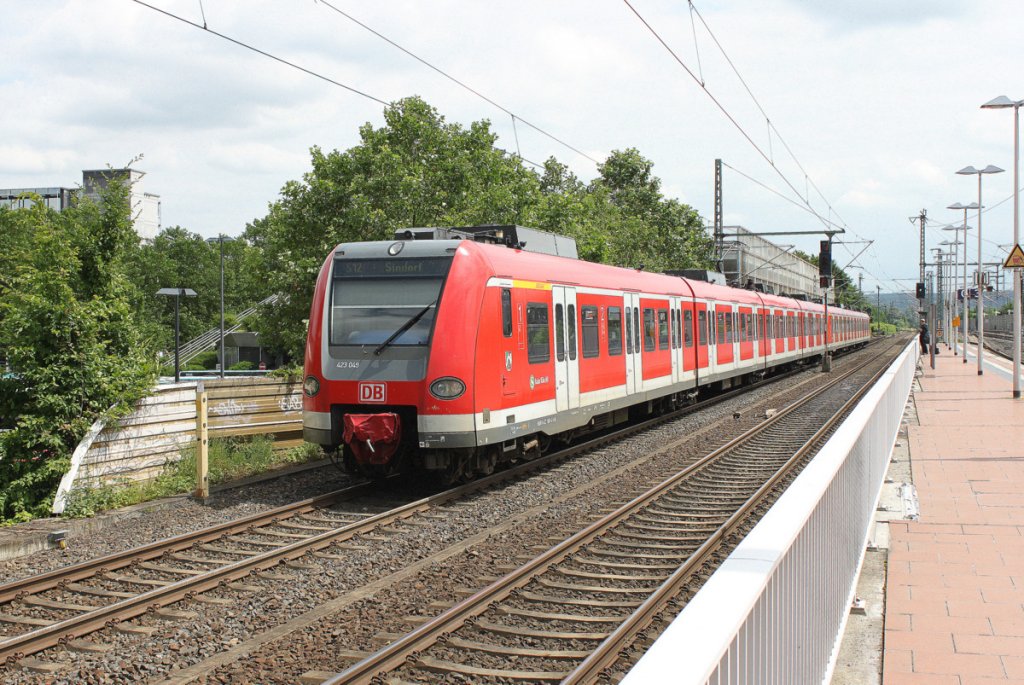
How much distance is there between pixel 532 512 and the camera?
1051 centimetres

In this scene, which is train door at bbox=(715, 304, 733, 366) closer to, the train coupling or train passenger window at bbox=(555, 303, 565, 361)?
train passenger window at bbox=(555, 303, 565, 361)

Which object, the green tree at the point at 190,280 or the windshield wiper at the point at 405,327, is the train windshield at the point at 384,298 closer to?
the windshield wiper at the point at 405,327

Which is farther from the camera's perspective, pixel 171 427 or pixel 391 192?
pixel 391 192

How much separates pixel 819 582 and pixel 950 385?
2642 cm

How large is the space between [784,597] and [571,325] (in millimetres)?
10702

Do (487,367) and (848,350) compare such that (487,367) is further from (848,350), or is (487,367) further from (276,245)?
(848,350)

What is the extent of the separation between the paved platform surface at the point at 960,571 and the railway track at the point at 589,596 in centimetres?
153

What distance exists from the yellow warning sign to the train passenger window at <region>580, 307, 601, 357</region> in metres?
11.6

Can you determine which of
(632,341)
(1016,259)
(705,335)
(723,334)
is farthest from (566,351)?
(1016,259)

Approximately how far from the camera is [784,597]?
3.60 metres

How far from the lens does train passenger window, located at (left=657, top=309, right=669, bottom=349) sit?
1931cm

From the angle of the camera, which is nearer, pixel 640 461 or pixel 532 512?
pixel 532 512

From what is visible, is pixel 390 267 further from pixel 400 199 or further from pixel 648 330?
pixel 400 199

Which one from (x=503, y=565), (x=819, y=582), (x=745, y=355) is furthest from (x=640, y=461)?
(x=745, y=355)
